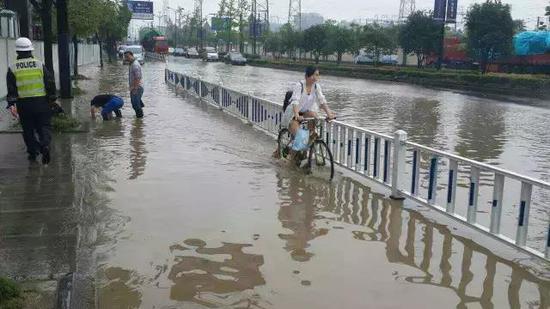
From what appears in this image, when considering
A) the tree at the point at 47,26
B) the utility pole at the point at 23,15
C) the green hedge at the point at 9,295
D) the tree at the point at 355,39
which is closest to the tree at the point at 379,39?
the tree at the point at 355,39

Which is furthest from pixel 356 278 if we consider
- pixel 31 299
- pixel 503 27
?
pixel 503 27

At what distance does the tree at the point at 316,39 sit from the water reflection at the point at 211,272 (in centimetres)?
5798

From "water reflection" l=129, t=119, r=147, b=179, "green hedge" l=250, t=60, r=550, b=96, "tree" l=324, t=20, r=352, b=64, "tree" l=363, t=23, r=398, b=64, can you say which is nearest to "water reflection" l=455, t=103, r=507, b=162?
"water reflection" l=129, t=119, r=147, b=179

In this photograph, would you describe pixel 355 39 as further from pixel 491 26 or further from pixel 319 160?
pixel 319 160

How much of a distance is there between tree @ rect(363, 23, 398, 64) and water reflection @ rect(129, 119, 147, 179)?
42.8m

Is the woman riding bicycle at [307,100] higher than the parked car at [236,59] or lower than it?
higher

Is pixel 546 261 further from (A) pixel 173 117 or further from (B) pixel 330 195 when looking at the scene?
(A) pixel 173 117

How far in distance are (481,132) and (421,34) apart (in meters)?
32.4

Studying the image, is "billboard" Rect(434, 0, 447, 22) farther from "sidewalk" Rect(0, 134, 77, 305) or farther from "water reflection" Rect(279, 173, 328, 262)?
"sidewalk" Rect(0, 134, 77, 305)

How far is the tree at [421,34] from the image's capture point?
151 ft

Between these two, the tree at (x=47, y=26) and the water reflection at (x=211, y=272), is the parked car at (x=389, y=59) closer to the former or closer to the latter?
the tree at (x=47, y=26)

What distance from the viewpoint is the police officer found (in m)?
8.16

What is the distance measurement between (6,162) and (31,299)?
540 centimetres

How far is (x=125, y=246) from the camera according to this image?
555 cm
